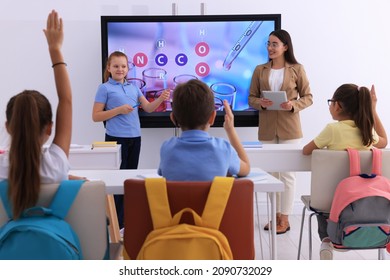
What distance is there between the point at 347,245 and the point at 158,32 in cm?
275

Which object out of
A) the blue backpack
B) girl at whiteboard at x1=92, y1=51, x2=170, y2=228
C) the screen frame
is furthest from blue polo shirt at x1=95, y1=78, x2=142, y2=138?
the blue backpack

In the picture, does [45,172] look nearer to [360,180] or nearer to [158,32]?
[360,180]

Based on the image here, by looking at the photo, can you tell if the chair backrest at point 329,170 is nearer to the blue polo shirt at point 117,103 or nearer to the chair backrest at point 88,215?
the chair backrest at point 88,215

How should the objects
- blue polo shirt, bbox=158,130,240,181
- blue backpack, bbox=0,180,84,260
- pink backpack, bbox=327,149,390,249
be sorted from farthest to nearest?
pink backpack, bbox=327,149,390,249
blue polo shirt, bbox=158,130,240,181
blue backpack, bbox=0,180,84,260

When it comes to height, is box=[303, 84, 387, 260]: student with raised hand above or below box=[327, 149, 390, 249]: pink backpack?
above

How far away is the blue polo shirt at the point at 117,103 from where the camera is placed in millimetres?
3930

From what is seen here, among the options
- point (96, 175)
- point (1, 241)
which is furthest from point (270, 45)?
point (1, 241)

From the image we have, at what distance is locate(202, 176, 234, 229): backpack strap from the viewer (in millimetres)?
1731

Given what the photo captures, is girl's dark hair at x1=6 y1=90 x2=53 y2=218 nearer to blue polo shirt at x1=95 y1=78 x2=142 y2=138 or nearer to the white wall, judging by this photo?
blue polo shirt at x1=95 y1=78 x2=142 y2=138

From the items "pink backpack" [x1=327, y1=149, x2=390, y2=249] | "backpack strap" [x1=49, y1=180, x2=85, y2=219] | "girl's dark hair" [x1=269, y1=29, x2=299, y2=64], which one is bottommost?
"pink backpack" [x1=327, y1=149, x2=390, y2=249]

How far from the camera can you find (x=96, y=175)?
2.44 metres

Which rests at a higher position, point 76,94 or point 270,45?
point 270,45

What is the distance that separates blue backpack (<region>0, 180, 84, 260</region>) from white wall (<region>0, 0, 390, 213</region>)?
10.6 feet

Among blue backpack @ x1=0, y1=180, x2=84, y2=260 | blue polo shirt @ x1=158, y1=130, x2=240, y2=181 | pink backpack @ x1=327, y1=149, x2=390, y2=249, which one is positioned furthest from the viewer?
pink backpack @ x1=327, y1=149, x2=390, y2=249
